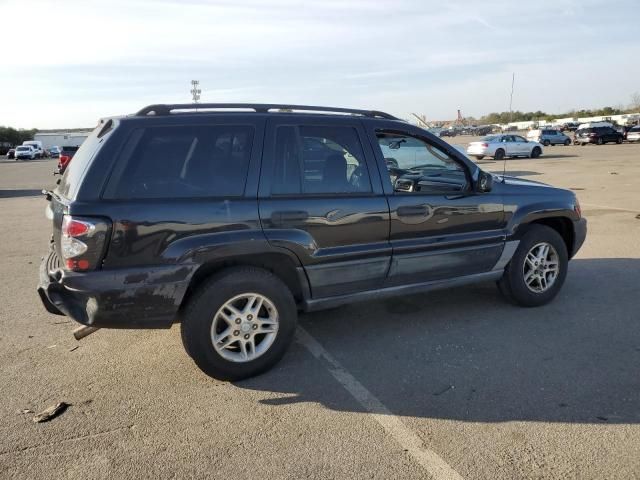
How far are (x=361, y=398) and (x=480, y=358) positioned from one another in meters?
1.11

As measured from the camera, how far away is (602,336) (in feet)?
14.1

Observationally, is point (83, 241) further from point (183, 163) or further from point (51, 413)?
point (51, 413)

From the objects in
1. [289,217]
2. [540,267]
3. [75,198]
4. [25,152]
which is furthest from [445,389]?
[25,152]

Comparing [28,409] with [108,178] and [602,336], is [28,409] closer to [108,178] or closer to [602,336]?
[108,178]

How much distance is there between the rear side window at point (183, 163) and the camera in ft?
11.0

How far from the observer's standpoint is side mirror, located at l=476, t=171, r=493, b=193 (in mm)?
4500

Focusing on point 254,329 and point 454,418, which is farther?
point 254,329

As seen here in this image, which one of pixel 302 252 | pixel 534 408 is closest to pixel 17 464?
pixel 302 252

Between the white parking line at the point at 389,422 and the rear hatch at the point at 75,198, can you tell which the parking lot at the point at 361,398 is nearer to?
the white parking line at the point at 389,422

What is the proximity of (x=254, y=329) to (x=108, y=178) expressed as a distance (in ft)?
4.67

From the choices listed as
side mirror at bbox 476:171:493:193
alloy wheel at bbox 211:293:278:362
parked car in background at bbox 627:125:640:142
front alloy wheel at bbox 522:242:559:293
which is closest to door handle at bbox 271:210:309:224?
alloy wheel at bbox 211:293:278:362

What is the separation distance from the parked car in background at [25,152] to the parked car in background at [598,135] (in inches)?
2213

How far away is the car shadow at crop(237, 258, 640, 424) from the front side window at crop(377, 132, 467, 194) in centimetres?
123

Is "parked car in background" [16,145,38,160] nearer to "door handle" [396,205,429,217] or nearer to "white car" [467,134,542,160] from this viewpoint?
"white car" [467,134,542,160]
